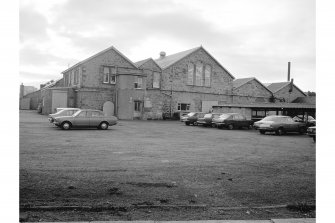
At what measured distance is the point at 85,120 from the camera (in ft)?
68.0

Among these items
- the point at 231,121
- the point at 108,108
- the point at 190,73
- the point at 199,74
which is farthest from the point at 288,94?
the point at 108,108

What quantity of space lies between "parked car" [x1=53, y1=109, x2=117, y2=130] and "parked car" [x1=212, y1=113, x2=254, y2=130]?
8947mm

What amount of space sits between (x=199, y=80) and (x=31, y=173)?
33758mm

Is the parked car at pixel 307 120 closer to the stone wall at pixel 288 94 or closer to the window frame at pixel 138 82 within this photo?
the stone wall at pixel 288 94

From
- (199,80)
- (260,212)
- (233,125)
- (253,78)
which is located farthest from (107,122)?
(253,78)

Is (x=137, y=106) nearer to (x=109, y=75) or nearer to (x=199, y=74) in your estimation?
(x=109, y=75)

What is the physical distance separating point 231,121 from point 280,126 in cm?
483

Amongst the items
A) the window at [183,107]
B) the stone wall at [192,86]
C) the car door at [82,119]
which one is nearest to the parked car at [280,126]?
the car door at [82,119]

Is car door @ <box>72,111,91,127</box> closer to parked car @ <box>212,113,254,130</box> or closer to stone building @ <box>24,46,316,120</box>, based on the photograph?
parked car @ <box>212,113,254,130</box>

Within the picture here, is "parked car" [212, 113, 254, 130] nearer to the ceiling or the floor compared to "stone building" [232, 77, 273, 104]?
nearer to the floor

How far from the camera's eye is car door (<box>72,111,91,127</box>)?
2030cm

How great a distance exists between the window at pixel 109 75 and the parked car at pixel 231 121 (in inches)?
564

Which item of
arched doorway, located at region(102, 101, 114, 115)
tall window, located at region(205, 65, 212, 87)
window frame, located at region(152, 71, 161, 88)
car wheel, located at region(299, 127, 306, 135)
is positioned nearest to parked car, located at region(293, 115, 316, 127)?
car wheel, located at region(299, 127, 306, 135)

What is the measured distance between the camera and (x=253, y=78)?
4391cm
